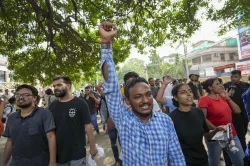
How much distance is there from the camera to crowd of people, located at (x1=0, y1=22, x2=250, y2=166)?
1558mm

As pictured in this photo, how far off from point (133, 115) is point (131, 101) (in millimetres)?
114

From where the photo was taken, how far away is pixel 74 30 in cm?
667

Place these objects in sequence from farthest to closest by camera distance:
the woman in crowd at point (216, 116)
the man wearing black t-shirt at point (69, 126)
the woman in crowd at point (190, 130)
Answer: the woman in crowd at point (216, 116), the man wearing black t-shirt at point (69, 126), the woman in crowd at point (190, 130)

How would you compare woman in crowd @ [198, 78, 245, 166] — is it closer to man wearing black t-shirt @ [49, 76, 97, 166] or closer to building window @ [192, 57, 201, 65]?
man wearing black t-shirt @ [49, 76, 97, 166]

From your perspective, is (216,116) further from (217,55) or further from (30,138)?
(217,55)

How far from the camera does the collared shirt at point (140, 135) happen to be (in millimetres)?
1504

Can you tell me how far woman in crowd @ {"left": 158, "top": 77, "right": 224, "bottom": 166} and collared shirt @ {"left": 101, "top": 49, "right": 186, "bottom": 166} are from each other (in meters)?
0.76

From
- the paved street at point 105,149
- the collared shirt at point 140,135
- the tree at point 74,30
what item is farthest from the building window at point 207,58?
the collared shirt at point 140,135

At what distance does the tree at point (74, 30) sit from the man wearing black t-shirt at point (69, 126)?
4091 millimetres

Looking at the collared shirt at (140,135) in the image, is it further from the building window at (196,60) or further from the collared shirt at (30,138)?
the building window at (196,60)

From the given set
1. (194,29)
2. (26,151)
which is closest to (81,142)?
(26,151)

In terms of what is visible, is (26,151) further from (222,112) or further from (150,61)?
(150,61)

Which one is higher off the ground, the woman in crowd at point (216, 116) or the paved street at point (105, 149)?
the woman in crowd at point (216, 116)

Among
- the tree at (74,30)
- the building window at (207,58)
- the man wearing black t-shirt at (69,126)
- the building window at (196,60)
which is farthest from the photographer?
the building window at (196,60)
